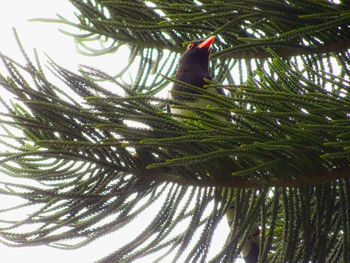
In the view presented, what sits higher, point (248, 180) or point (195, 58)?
point (195, 58)

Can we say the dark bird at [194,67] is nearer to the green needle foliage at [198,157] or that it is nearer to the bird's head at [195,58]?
the bird's head at [195,58]

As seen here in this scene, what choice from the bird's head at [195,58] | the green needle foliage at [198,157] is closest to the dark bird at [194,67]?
the bird's head at [195,58]

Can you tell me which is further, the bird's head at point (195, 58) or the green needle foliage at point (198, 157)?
the bird's head at point (195, 58)

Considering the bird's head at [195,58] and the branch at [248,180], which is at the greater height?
the bird's head at [195,58]

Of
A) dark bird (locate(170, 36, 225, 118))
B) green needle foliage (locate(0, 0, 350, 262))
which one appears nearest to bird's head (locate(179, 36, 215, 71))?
dark bird (locate(170, 36, 225, 118))

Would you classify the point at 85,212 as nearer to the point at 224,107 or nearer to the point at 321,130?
the point at 224,107

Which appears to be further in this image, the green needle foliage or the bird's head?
the bird's head

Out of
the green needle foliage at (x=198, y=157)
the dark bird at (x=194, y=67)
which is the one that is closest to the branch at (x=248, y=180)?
the green needle foliage at (x=198, y=157)

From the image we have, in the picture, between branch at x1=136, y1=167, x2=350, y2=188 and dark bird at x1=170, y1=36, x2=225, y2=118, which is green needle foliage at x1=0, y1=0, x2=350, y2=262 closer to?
branch at x1=136, y1=167, x2=350, y2=188

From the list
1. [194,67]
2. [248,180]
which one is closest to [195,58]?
[194,67]

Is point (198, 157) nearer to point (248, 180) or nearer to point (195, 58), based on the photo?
point (248, 180)

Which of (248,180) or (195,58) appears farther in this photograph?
(195,58)

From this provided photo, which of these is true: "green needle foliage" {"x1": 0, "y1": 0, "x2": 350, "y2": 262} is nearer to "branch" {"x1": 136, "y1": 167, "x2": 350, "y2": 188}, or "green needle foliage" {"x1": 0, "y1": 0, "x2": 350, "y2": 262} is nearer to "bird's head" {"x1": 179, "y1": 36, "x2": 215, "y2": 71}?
"branch" {"x1": 136, "y1": 167, "x2": 350, "y2": 188}

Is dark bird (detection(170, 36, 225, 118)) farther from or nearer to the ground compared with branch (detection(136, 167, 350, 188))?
farther from the ground
